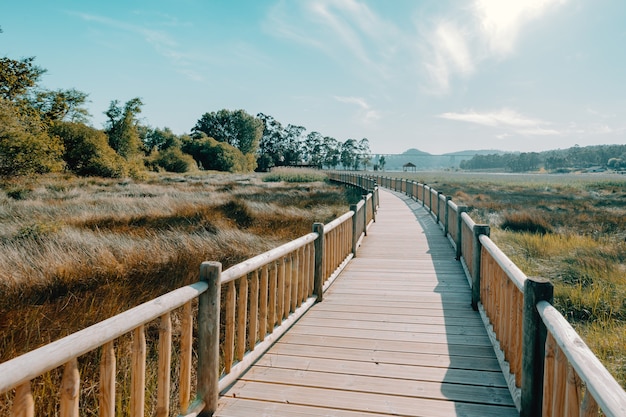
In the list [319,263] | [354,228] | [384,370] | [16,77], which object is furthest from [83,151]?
[384,370]

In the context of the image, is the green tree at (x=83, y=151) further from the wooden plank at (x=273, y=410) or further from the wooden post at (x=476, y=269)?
the wooden plank at (x=273, y=410)

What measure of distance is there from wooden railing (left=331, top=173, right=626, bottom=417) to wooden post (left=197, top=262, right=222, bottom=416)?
2.14 metres

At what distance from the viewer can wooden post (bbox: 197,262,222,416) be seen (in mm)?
3012

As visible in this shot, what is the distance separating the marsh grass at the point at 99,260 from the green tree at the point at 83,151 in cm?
2255

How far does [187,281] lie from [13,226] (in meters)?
6.33

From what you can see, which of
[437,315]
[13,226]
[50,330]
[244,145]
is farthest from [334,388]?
[244,145]

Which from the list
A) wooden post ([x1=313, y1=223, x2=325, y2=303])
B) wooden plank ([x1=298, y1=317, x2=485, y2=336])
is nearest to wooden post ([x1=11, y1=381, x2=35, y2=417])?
wooden plank ([x1=298, y1=317, x2=485, y2=336])

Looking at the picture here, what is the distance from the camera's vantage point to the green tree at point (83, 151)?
116 ft

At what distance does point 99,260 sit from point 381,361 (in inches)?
230

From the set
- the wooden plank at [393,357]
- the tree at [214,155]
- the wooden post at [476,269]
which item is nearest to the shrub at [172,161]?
the tree at [214,155]

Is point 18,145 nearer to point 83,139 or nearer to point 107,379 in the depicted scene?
point 83,139

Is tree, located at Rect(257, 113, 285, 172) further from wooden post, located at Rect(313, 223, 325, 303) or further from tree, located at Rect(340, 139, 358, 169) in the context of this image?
wooden post, located at Rect(313, 223, 325, 303)

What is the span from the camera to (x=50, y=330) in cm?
473

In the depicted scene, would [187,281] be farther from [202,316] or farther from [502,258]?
[502,258]
